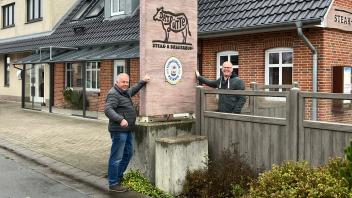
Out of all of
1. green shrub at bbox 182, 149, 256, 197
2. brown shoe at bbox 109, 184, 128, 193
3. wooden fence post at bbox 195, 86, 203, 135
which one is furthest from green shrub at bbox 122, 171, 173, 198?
wooden fence post at bbox 195, 86, 203, 135

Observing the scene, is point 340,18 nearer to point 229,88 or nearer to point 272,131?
point 229,88

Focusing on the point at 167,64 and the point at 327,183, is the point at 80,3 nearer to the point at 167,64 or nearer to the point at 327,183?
the point at 167,64

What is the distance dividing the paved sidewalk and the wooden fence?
1612 mm

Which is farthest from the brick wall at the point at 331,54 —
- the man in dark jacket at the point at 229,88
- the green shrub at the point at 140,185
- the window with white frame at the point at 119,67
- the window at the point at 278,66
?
the window with white frame at the point at 119,67

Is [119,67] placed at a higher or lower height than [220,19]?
lower

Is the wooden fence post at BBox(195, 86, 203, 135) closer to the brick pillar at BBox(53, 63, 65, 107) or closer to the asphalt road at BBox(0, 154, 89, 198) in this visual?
the asphalt road at BBox(0, 154, 89, 198)

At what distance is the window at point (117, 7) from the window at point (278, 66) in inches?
318

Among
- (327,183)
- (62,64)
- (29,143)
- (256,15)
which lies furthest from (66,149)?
(62,64)

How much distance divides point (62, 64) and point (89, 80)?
7.83 ft

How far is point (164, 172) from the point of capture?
6.82 m

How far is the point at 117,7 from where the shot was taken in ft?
64.2

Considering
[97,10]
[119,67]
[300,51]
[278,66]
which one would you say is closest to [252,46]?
[278,66]

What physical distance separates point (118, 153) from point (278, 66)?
279 inches

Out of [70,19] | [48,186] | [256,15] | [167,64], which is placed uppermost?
[70,19]
